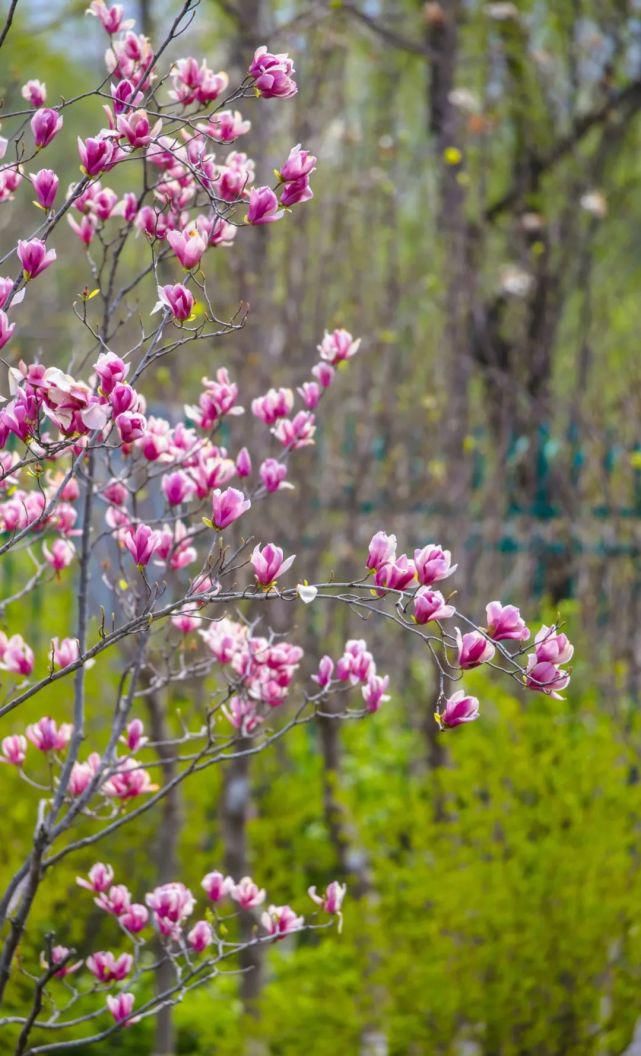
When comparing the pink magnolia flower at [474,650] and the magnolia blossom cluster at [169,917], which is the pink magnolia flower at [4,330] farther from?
the magnolia blossom cluster at [169,917]

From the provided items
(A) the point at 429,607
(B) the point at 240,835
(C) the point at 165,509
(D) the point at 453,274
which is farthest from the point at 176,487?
(D) the point at 453,274

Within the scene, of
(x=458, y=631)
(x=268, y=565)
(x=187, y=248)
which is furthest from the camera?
(x=187, y=248)

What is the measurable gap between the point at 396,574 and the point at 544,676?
0.27 metres

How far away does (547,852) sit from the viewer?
3869 mm

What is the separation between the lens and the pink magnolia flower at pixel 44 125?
2.04 meters

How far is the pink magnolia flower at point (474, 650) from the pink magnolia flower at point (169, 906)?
773 millimetres

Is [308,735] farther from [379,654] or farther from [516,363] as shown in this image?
[516,363]

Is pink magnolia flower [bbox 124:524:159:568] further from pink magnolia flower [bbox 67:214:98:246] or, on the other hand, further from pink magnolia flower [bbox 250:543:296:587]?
pink magnolia flower [bbox 67:214:98:246]

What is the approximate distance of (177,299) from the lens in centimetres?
197

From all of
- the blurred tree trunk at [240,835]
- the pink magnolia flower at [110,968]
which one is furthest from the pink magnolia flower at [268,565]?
the blurred tree trunk at [240,835]

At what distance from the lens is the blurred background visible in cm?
392

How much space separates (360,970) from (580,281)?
3.88 meters

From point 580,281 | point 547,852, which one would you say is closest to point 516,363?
point 580,281

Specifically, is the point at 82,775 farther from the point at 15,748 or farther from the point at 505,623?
the point at 505,623
